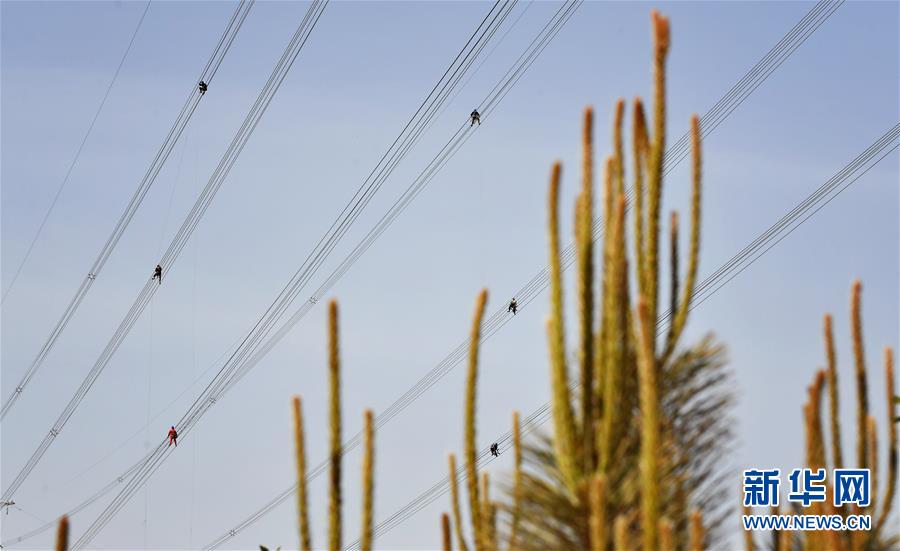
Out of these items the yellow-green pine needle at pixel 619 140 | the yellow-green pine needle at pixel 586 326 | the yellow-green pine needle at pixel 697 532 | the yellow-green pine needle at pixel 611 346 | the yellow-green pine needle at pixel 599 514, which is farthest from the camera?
the yellow-green pine needle at pixel 619 140

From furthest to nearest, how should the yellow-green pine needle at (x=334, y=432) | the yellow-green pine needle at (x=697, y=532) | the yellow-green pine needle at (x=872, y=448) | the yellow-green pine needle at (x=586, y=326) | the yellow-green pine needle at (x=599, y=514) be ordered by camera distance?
the yellow-green pine needle at (x=872, y=448) → the yellow-green pine needle at (x=334, y=432) → the yellow-green pine needle at (x=586, y=326) → the yellow-green pine needle at (x=697, y=532) → the yellow-green pine needle at (x=599, y=514)

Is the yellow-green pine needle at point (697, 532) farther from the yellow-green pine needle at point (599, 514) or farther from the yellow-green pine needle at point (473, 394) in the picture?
the yellow-green pine needle at point (473, 394)

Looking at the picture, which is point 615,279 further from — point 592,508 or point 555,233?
point 592,508

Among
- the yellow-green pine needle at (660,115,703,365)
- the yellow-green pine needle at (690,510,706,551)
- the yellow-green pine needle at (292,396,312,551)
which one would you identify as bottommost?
the yellow-green pine needle at (690,510,706,551)

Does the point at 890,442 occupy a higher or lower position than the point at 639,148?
lower

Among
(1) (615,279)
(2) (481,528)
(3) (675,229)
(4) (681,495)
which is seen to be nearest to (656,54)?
(3) (675,229)

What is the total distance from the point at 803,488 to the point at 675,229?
1785 mm

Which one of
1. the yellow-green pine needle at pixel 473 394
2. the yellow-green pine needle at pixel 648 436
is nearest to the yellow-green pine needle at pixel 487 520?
the yellow-green pine needle at pixel 473 394

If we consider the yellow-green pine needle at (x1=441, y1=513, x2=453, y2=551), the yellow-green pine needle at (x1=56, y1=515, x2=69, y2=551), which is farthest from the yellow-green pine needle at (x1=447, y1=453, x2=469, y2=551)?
the yellow-green pine needle at (x1=56, y1=515, x2=69, y2=551)

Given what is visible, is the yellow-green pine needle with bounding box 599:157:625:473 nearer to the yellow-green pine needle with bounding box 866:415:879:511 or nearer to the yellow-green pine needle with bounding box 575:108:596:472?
the yellow-green pine needle with bounding box 575:108:596:472

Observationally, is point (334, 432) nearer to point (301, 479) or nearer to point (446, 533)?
point (301, 479)

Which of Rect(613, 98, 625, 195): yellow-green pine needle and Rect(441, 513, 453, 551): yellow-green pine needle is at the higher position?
Rect(613, 98, 625, 195): yellow-green pine needle

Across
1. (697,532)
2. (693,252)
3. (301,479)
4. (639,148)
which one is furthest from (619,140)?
(301,479)

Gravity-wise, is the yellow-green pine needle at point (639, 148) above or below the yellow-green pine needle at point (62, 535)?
above
